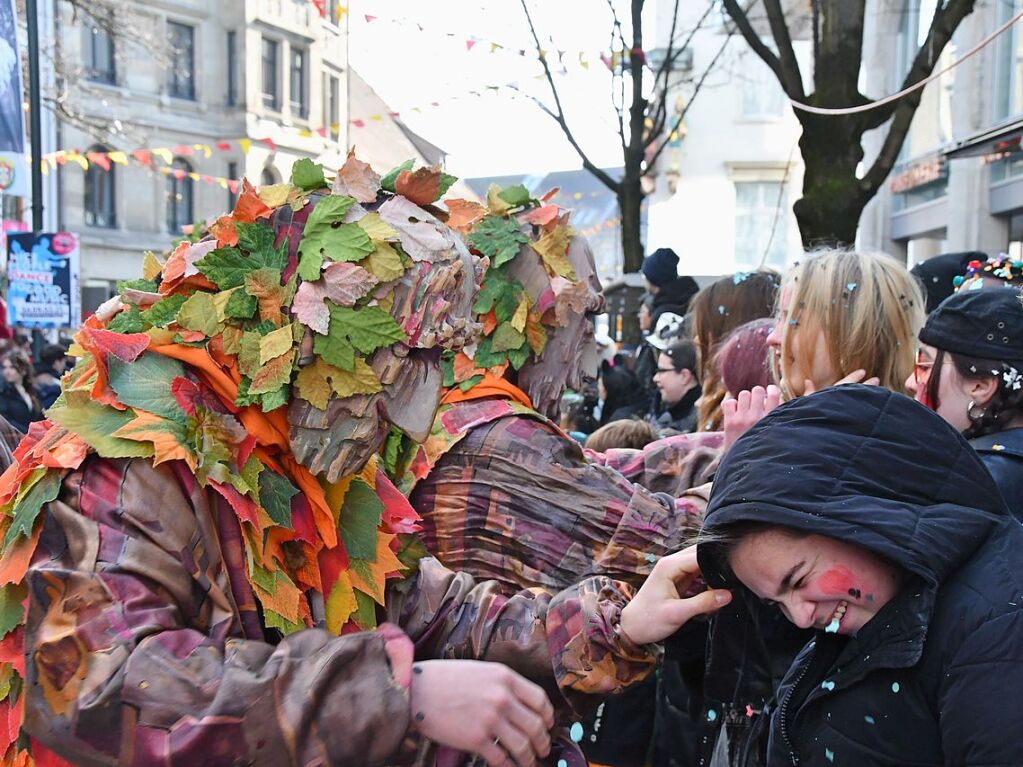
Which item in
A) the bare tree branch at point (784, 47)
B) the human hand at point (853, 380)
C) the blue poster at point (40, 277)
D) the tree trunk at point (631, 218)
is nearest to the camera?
the human hand at point (853, 380)

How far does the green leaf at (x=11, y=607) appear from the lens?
1537mm

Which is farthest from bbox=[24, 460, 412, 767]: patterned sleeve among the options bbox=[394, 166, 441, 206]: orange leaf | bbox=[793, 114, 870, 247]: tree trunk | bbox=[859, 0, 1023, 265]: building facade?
bbox=[859, 0, 1023, 265]: building facade

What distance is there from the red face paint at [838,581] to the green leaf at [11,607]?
3.98 feet

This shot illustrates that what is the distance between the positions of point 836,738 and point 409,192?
46.9 inches

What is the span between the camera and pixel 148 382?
1673 mm

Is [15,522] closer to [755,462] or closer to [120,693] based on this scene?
[120,693]

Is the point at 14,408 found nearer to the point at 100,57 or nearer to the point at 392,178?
the point at 392,178

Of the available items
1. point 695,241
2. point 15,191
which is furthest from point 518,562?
point 695,241

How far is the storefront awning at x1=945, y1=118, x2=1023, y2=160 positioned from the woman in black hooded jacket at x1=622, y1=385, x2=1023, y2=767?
14.6ft

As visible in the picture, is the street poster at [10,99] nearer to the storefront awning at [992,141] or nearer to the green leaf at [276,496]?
the green leaf at [276,496]

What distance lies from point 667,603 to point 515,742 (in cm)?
45

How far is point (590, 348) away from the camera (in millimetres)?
3391

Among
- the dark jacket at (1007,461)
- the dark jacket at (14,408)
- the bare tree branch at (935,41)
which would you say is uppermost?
the bare tree branch at (935,41)

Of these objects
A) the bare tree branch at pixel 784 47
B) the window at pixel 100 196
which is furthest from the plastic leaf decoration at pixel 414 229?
the window at pixel 100 196
